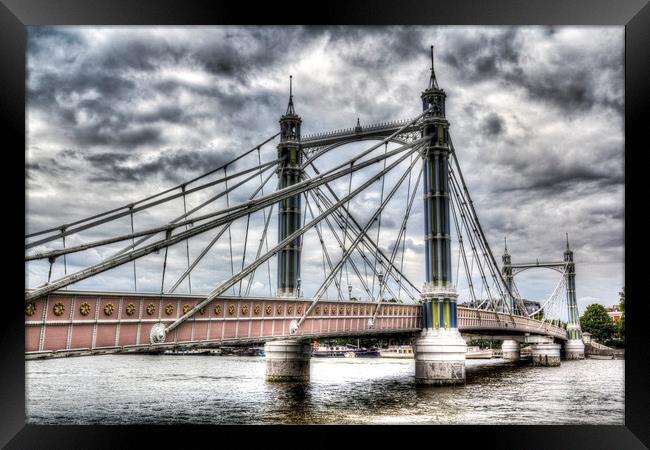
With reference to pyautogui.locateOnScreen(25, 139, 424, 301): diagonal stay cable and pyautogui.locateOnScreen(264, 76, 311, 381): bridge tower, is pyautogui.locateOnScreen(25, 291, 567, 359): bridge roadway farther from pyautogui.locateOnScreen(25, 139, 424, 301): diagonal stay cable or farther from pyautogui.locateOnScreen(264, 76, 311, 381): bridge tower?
pyautogui.locateOnScreen(264, 76, 311, 381): bridge tower

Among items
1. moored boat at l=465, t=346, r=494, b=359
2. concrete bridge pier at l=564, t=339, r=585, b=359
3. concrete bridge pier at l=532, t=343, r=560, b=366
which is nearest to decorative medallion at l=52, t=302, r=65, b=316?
concrete bridge pier at l=532, t=343, r=560, b=366

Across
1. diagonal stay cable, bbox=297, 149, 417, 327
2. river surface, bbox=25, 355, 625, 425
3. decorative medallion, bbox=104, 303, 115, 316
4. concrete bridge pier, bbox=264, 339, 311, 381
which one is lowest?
river surface, bbox=25, 355, 625, 425

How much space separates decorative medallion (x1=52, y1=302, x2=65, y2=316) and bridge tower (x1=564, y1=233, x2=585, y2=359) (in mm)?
59129

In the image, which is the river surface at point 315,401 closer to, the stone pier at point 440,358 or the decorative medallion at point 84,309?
the stone pier at point 440,358

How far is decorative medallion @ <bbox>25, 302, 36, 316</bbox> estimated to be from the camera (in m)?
14.9

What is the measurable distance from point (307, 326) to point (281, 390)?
508 centimetres

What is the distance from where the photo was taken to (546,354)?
→ 204 ft

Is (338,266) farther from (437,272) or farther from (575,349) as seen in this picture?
(575,349)

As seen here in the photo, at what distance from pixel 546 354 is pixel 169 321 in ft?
164

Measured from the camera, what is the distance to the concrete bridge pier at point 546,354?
61.2m

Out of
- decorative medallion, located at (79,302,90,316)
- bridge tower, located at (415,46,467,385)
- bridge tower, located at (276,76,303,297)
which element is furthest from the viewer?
bridge tower, located at (276,76,303,297)
